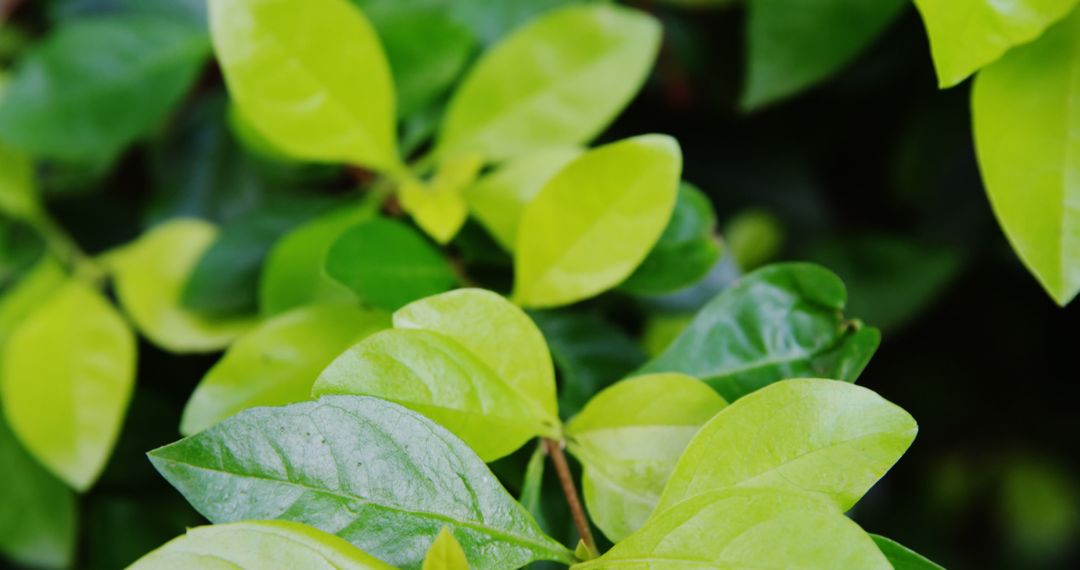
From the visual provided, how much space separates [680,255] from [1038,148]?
19 cm

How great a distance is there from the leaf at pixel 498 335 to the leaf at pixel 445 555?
0.10 meters

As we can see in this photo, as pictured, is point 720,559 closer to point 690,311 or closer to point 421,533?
point 421,533

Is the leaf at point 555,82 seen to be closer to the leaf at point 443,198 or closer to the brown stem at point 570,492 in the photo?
the leaf at point 443,198

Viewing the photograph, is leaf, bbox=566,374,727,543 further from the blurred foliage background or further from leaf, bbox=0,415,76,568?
leaf, bbox=0,415,76,568

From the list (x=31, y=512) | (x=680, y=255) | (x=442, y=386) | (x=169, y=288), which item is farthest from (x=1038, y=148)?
(x=31, y=512)

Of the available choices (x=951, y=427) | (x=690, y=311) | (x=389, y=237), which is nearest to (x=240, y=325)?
(x=389, y=237)

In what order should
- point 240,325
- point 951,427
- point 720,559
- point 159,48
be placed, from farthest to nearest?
point 951,427 → point 159,48 → point 240,325 → point 720,559

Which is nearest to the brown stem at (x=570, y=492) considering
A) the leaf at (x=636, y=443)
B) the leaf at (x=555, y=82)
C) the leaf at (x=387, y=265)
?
the leaf at (x=636, y=443)

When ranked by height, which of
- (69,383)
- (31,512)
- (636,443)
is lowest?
(31,512)

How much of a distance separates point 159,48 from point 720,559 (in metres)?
0.60

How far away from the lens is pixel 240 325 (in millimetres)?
620

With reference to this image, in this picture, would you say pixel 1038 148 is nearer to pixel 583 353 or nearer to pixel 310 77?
pixel 583 353

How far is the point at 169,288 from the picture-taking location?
64 centimetres

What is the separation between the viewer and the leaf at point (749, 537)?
0.33 meters
